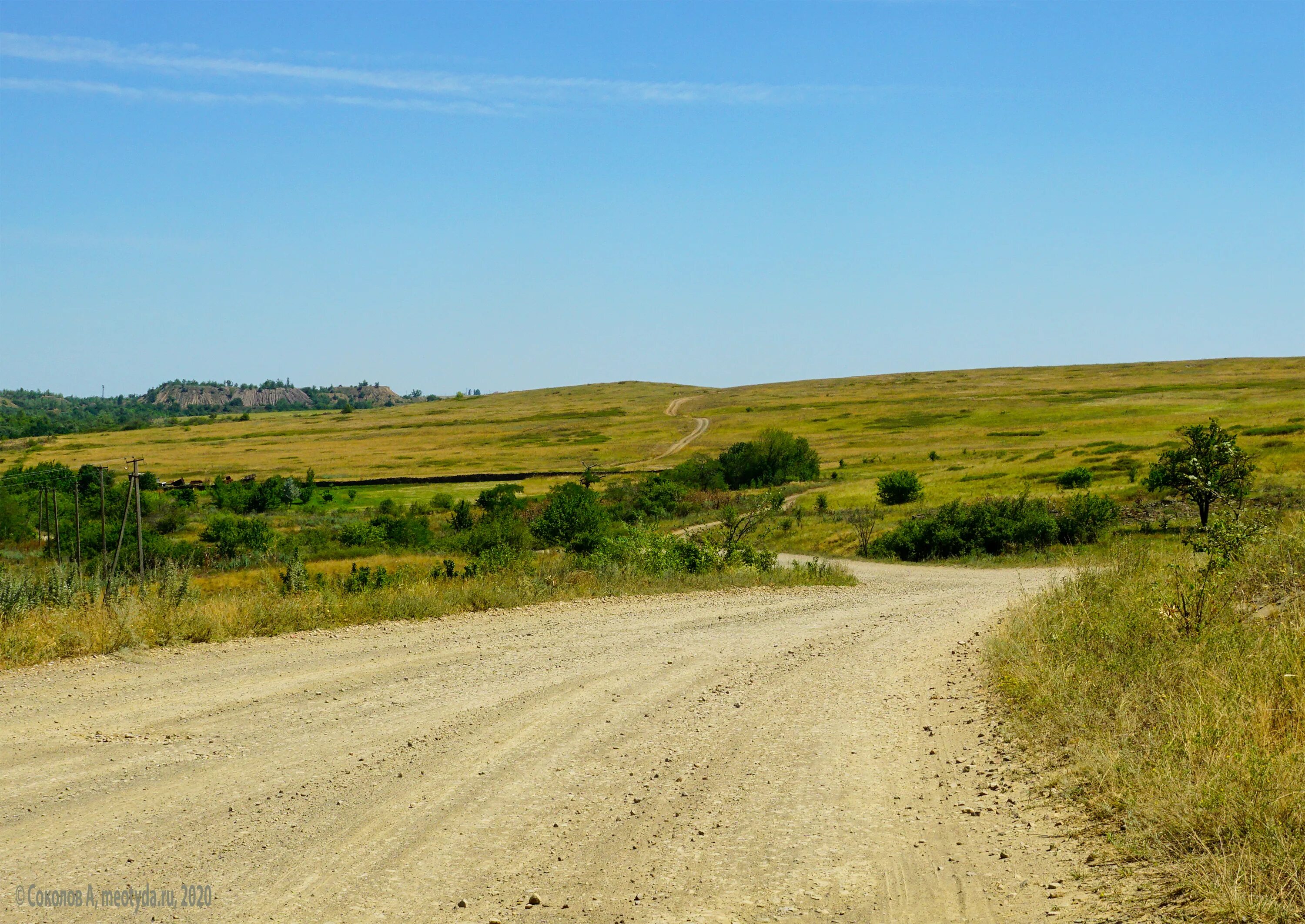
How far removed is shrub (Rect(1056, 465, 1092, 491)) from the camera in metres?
57.4

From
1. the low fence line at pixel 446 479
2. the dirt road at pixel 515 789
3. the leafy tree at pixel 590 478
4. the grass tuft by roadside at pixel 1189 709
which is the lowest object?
the low fence line at pixel 446 479

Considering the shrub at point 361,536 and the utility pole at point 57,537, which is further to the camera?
the shrub at point 361,536

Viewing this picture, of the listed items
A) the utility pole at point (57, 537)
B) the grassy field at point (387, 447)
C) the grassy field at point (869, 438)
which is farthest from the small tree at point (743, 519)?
the grassy field at point (387, 447)

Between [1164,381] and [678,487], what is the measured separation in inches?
5567

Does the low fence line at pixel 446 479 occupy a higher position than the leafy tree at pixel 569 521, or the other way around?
the leafy tree at pixel 569 521

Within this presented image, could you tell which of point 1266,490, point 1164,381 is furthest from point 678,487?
point 1164,381

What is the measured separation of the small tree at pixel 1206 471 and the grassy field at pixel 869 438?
246 inches

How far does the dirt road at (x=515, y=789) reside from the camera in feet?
17.7

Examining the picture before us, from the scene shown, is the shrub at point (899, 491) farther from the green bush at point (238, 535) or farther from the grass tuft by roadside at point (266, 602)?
the grass tuft by roadside at point (266, 602)

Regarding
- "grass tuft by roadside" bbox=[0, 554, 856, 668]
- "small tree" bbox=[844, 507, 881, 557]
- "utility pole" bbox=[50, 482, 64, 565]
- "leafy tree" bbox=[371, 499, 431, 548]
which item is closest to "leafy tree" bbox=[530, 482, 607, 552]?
"small tree" bbox=[844, 507, 881, 557]

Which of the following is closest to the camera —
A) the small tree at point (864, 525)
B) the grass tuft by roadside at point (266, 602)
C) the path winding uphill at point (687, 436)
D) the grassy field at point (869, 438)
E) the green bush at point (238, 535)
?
the grass tuft by roadside at point (266, 602)

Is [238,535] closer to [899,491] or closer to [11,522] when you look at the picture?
[11,522]

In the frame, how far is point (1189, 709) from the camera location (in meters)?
7.12

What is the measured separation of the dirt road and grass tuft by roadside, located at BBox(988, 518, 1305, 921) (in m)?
0.50
